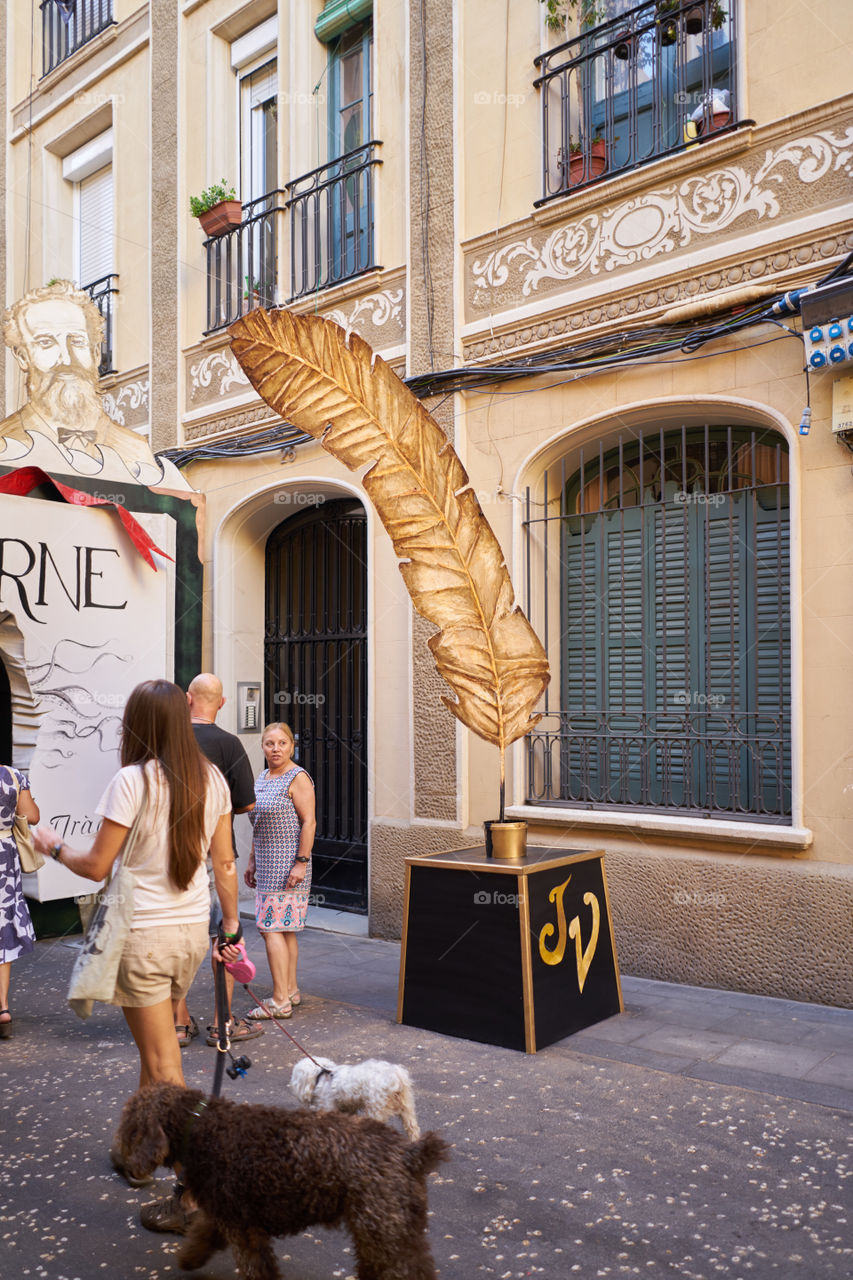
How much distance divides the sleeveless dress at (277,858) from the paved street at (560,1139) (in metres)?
0.58

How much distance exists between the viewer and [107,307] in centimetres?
1187

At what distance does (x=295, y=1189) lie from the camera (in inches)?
107

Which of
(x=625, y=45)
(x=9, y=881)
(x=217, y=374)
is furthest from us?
(x=217, y=374)

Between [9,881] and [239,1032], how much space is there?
150 centimetres

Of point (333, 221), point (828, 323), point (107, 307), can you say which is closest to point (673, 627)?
point (828, 323)

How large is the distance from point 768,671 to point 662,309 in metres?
2.45

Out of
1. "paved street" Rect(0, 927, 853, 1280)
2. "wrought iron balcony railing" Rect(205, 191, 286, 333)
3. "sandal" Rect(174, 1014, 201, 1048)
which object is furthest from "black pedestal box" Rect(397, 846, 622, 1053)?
"wrought iron balcony railing" Rect(205, 191, 286, 333)

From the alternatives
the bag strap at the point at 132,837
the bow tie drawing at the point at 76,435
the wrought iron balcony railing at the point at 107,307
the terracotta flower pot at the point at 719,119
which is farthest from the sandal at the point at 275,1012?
the wrought iron balcony railing at the point at 107,307

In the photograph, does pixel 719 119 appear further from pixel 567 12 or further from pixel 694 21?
pixel 567 12

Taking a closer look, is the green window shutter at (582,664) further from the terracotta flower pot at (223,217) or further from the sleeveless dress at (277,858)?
the terracotta flower pot at (223,217)

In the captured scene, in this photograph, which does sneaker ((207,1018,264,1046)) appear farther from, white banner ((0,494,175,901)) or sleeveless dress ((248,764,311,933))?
white banner ((0,494,175,901))

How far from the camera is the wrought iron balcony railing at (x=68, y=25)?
39.7 feet

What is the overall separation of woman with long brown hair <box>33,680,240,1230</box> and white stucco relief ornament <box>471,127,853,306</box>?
16.3ft

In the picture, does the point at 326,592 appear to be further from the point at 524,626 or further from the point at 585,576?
the point at 524,626
